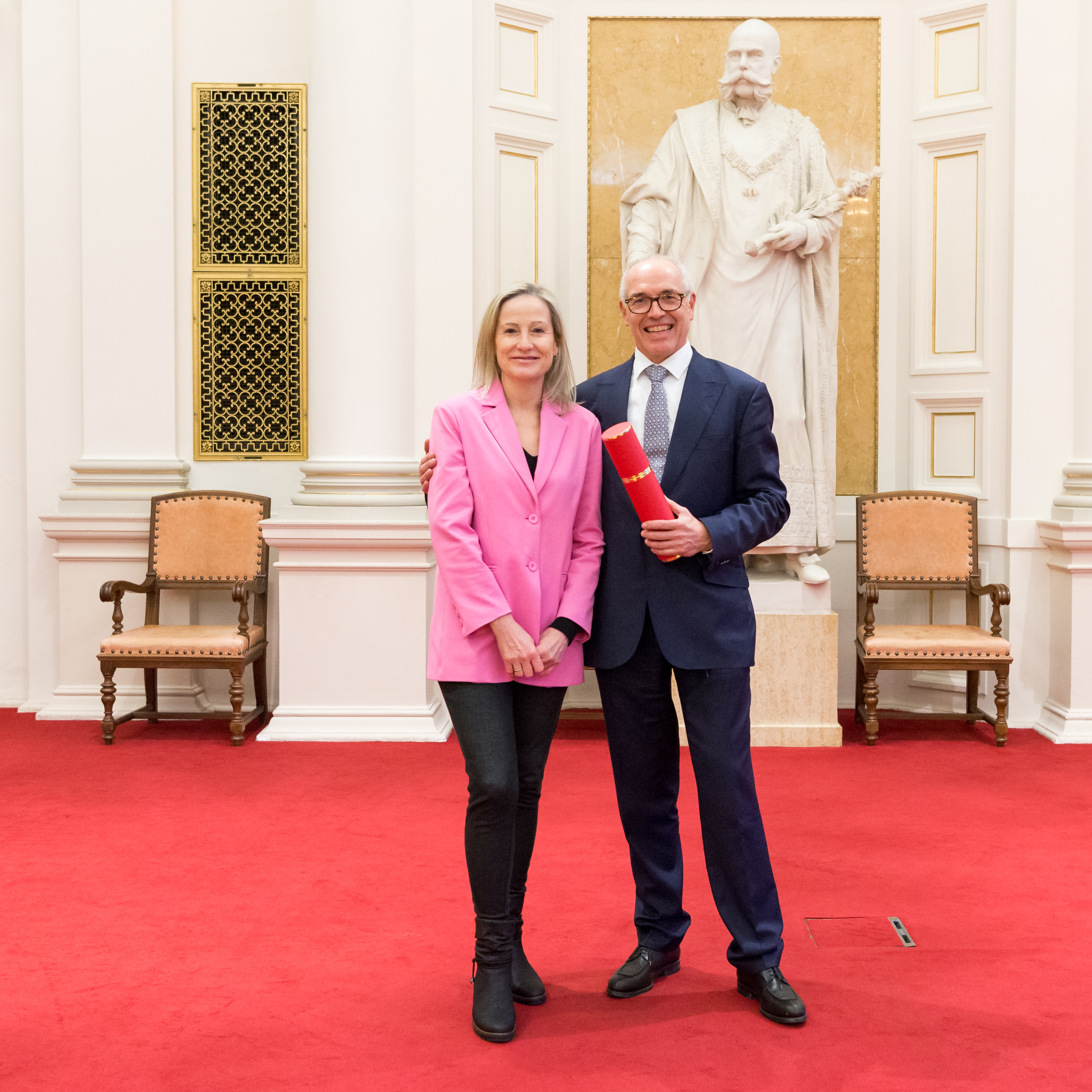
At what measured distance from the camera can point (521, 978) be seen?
2.62 meters

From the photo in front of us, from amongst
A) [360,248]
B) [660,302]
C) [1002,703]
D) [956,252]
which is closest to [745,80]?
[956,252]

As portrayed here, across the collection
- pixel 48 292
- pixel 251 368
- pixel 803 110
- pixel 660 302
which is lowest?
pixel 660 302

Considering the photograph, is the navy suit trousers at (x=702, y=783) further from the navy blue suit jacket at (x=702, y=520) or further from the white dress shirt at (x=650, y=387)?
the white dress shirt at (x=650, y=387)

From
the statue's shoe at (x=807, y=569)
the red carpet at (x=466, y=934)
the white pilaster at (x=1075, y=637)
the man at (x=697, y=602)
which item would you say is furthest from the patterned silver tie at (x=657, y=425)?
the white pilaster at (x=1075, y=637)

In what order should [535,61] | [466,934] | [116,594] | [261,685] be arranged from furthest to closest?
[535,61] → [261,685] → [116,594] → [466,934]

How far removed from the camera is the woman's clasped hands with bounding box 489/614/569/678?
2.40m

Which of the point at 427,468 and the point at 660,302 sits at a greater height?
the point at 660,302

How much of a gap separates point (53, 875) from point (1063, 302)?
197 inches

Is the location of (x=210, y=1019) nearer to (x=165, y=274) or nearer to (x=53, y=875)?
(x=53, y=875)

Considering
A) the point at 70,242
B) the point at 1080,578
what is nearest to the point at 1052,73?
the point at 1080,578

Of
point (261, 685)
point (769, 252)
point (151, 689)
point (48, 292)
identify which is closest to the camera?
point (769, 252)

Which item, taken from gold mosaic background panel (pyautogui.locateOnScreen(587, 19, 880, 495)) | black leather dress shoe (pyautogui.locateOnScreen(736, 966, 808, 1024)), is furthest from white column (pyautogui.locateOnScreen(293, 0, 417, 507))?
black leather dress shoe (pyautogui.locateOnScreen(736, 966, 808, 1024))

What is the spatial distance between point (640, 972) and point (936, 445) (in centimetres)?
416

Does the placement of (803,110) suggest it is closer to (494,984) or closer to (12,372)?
(12,372)
